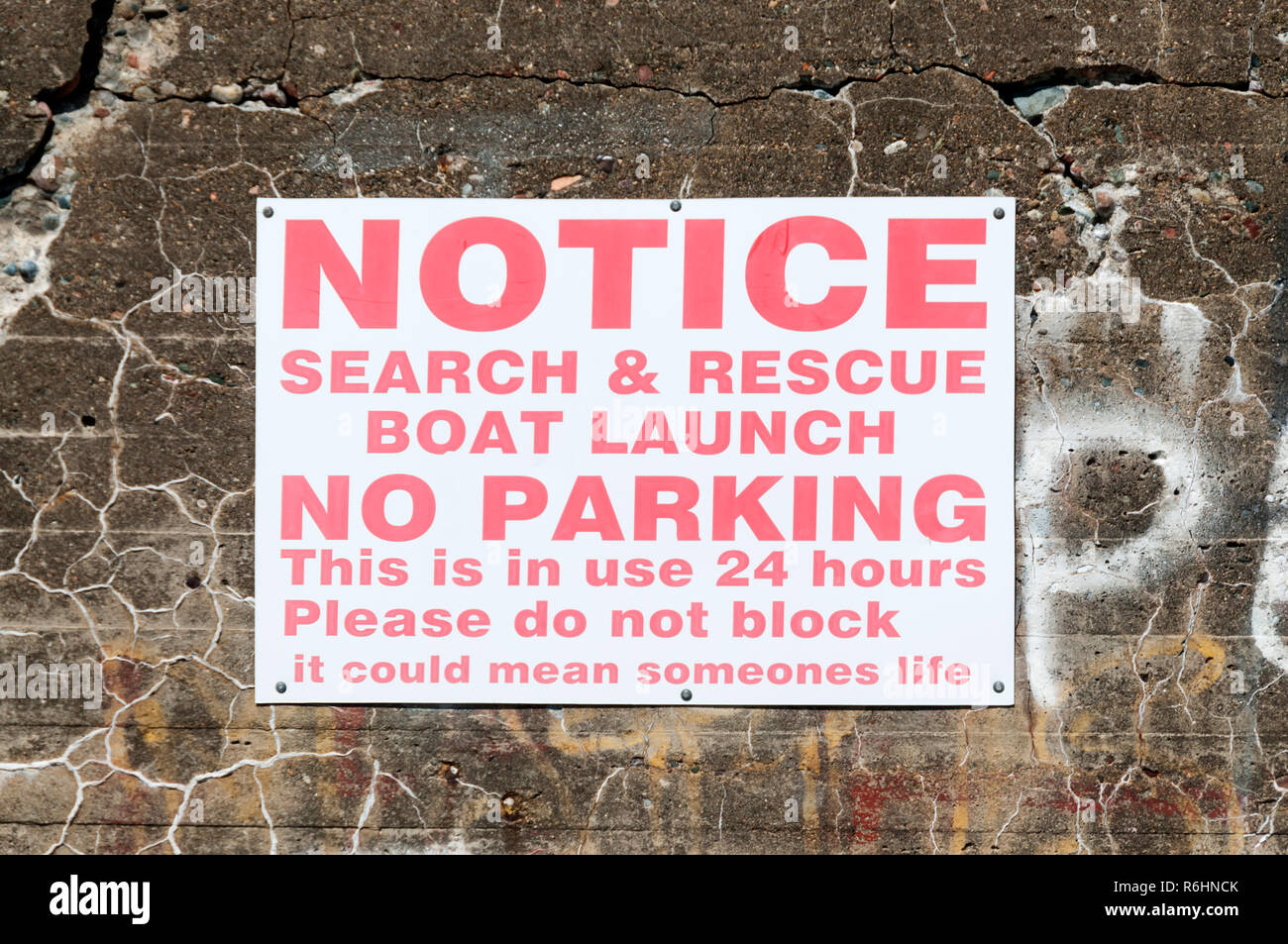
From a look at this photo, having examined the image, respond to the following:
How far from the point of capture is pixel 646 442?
7.95 feet

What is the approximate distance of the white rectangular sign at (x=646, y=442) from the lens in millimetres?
2402

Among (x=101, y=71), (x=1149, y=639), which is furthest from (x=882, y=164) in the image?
(x=101, y=71)

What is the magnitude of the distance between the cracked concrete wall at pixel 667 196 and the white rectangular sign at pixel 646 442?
0.12 m

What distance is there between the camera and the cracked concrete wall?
2.43 metres

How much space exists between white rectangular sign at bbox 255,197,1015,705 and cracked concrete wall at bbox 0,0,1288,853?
0.40 ft

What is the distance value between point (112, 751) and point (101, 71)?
2.07 meters
